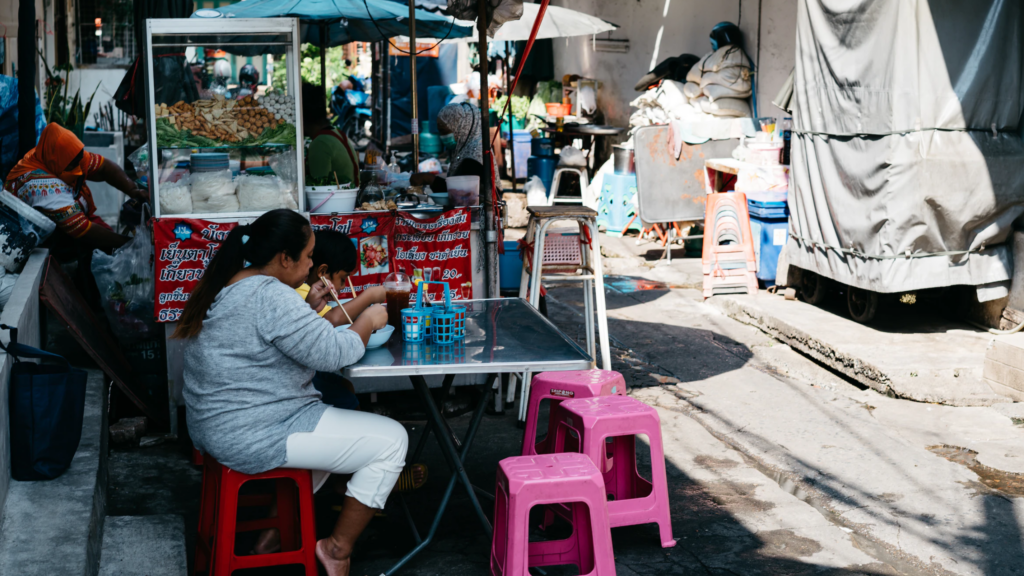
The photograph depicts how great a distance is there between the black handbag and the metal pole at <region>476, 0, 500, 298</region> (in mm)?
2507

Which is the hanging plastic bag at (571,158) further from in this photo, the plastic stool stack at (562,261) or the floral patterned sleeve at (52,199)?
the floral patterned sleeve at (52,199)

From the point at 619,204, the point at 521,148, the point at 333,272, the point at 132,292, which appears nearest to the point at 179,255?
the point at 132,292

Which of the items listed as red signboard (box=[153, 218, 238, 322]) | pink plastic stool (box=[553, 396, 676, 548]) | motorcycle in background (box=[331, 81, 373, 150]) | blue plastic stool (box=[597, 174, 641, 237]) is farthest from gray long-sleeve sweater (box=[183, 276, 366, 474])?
motorcycle in background (box=[331, 81, 373, 150])

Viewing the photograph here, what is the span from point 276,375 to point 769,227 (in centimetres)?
600

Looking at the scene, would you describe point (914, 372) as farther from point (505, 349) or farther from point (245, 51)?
point (245, 51)

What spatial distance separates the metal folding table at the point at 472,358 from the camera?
3264 mm

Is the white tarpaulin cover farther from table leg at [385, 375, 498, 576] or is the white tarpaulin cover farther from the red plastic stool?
the red plastic stool

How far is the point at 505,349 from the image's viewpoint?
3.52m

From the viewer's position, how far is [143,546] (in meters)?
3.47

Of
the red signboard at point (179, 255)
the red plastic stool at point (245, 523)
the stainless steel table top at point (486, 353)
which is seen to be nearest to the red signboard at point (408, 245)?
the red signboard at point (179, 255)

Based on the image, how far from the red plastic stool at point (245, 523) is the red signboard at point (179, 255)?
152cm

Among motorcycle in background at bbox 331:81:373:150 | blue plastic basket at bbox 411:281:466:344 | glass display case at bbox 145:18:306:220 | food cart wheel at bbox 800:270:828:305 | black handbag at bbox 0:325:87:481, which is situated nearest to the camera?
black handbag at bbox 0:325:87:481

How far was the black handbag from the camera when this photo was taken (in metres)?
3.24

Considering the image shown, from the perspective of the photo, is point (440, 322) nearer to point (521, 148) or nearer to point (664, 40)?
point (664, 40)
